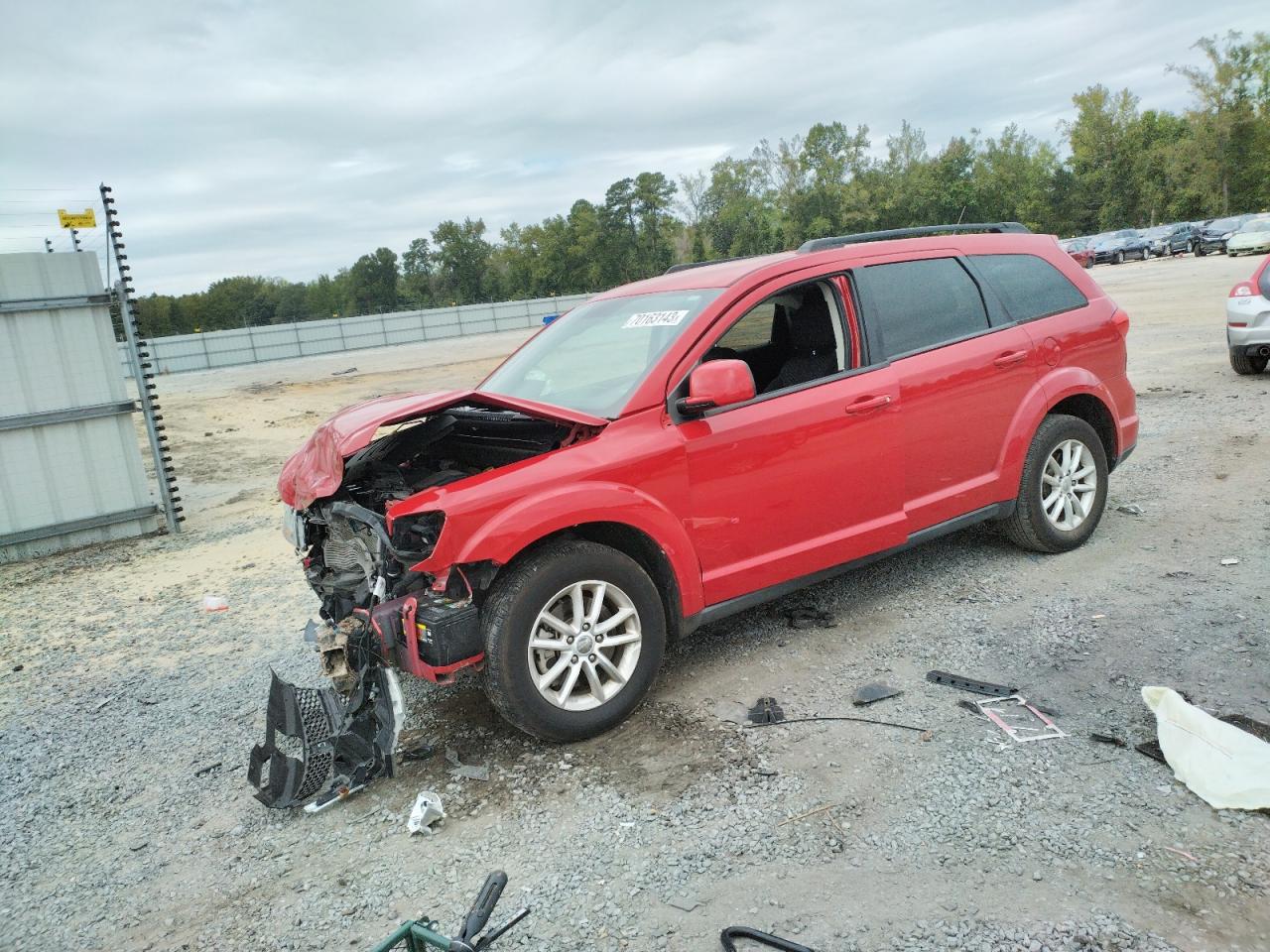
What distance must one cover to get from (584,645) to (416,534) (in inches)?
32.2

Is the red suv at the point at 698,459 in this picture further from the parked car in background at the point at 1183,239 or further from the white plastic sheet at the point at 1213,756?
the parked car in background at the point at 1183,239

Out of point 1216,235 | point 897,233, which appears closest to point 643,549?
point 897,233

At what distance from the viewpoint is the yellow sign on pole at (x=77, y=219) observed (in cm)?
829

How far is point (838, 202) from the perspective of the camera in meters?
77.8

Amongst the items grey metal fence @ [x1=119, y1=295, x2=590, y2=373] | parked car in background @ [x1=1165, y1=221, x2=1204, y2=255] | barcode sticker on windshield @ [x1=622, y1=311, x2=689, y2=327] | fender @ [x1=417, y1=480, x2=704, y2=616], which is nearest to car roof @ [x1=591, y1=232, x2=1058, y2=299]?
barcode sticker on windshield @ [x1=622, y1=311, x2=689, y2=327]

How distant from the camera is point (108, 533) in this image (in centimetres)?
852

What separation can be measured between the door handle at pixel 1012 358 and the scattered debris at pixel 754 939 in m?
3.41

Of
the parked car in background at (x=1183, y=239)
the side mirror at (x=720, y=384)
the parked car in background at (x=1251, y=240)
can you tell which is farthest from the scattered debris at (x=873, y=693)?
the parked car in background at (x=1183, y=239)

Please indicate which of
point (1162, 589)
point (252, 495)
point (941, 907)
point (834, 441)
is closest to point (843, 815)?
point (941, 907)

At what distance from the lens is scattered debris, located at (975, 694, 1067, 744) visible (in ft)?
11.6

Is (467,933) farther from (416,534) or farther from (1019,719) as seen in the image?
(1019,719)

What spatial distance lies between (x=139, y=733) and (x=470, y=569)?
7.02ft

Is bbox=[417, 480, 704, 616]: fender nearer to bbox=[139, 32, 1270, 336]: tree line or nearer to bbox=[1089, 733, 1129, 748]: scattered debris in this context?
bbox=[1089, 733, 1129, 748]: scattered debris

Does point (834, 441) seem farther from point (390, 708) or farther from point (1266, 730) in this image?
point (390, 708)
